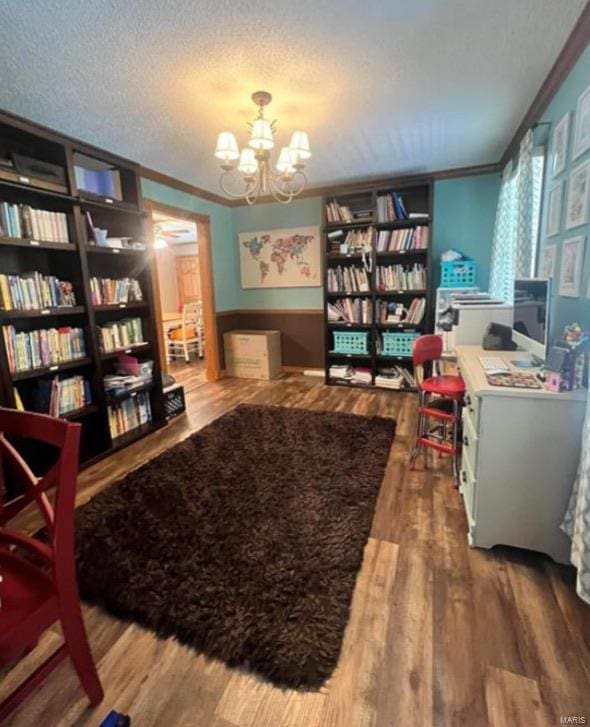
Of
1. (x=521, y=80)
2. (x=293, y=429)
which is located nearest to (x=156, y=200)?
(x=293, y=429)

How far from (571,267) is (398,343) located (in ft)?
7.18

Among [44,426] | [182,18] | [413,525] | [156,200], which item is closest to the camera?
[44,426]

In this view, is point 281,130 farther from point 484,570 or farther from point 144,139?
point 484,570

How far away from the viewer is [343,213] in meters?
3.98

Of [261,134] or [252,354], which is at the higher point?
[261,134]

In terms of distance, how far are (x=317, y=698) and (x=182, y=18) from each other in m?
2.53

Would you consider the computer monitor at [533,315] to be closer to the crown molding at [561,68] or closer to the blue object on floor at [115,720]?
the crown molding at [561,68]

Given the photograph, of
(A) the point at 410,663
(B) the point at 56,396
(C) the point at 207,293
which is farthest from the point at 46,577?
(C) the point at 207,293

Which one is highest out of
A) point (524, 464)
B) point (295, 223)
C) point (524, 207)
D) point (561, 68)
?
point (561, 68)

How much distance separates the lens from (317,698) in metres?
1.08

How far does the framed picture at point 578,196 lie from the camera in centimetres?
171

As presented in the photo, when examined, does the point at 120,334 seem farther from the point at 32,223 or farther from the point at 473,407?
the point at 473,407

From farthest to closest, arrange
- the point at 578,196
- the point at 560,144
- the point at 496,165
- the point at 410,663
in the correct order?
1. the point at 496,165
2. the point at 560,144
3. the point at 578,196
4. the point at 410,663

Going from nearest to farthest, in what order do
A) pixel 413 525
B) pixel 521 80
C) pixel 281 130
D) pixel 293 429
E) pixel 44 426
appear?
pixel 44 426, pixel 413 525, pixel 521 80, pixel 281 130, pixel 293 429
